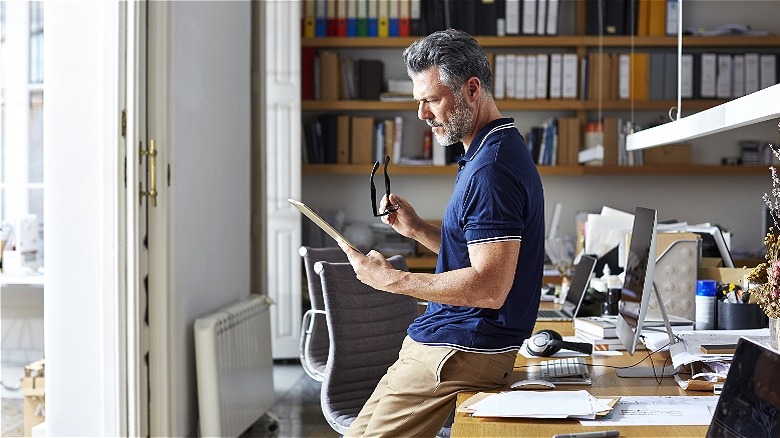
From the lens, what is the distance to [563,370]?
93.0 inches

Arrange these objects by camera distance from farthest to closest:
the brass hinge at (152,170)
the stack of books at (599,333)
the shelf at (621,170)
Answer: the shelf at (621,170) < the brass hinge at (152,170) < the stack of books at (599,333)

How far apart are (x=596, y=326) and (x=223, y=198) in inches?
86.4

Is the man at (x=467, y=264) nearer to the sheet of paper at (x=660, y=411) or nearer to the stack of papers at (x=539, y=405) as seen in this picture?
the stack of papers at (x=539, y=405)

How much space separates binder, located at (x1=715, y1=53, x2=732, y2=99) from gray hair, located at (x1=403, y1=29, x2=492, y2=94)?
468 centimetres

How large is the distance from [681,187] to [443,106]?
4.87 m

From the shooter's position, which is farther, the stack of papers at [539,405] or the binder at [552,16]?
the binder at [552,16]

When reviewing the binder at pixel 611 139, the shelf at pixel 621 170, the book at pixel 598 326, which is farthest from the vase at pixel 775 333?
the binder at pixel 611 139

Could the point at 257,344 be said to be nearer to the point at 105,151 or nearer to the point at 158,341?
the point at 158,341

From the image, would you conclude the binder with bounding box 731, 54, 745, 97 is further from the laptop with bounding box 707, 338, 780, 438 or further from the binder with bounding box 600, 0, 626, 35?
the laptop with bounding box 707, 338, 780, 438

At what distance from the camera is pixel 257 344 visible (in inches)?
186

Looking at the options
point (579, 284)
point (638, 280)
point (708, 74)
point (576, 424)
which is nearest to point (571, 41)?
point (708, 74)

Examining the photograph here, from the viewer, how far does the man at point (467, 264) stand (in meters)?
2.11

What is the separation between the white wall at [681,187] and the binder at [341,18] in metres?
0.31

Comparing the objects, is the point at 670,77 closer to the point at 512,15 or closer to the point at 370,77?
the point at 512,15
